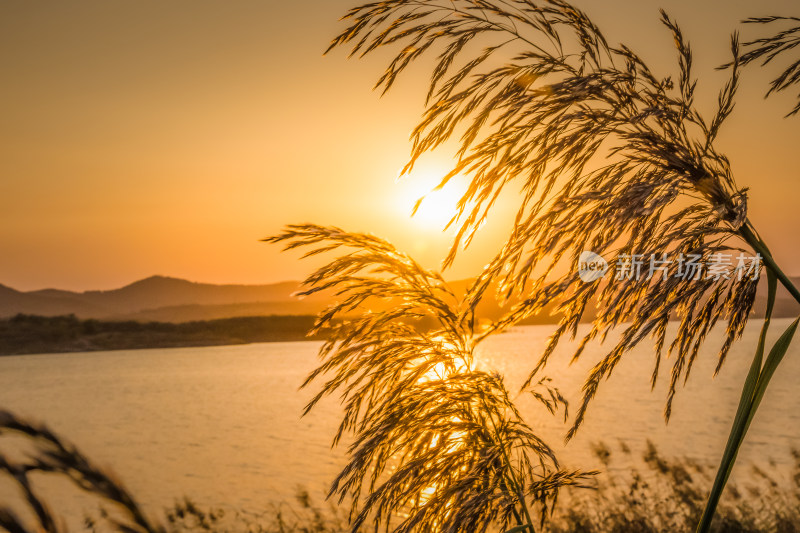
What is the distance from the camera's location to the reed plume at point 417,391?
→ 2541 millimetres

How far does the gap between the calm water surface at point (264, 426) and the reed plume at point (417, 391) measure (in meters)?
1.30

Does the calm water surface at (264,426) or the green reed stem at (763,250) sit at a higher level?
the green reed stem at (763,250)

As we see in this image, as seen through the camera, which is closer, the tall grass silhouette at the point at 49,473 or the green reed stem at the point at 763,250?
the tall grass silhouette at the point at 49,473

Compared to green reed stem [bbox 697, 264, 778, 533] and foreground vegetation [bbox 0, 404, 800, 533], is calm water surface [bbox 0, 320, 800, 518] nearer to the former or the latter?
foreground vegetation [bbox 0, 404, 800, 533]

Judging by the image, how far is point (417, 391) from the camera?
2.57m

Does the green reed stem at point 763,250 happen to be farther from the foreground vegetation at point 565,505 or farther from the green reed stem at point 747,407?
the foreground vegetation at point 565,505

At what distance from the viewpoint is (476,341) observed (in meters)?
2.63

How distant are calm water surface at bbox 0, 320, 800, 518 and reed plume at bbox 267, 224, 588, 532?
51.2 inches

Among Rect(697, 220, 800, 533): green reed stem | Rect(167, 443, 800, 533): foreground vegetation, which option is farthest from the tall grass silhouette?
Rect(167, 443, 800, 533): foreground vegetation

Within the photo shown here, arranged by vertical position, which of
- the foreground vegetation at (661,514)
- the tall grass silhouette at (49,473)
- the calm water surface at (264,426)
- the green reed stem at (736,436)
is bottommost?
the calm water surface at (264,426)

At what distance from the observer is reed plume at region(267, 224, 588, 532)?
→ 2.54 m

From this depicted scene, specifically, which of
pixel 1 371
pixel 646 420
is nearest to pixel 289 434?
pixel 646 420

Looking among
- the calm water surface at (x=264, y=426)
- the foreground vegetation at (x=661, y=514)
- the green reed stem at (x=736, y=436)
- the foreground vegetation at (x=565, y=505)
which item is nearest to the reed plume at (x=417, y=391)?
the foreground vegetation at (x=565, y=505)

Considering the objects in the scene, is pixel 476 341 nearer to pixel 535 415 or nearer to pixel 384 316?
pixel 384 316
